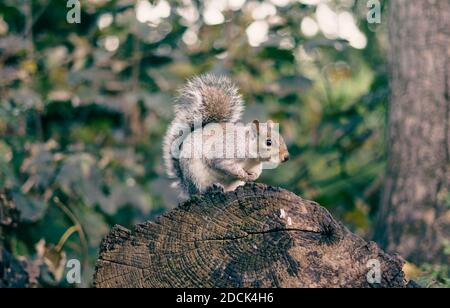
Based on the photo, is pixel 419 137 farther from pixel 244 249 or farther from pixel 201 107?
pixel 244 249

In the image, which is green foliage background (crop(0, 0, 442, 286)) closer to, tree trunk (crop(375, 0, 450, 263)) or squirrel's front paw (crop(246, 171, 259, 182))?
tree trunk (crop(375, 0, 450, 263))

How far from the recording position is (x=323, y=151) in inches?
156

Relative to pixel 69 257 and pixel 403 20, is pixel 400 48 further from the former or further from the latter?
pixel 69 257

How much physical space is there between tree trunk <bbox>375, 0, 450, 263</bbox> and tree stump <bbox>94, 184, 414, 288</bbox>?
1.55 meters

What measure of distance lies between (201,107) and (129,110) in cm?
162

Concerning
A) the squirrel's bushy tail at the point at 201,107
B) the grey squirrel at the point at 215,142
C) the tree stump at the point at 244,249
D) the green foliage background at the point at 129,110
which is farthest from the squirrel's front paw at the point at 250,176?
the green foliage background at the point at 129,110

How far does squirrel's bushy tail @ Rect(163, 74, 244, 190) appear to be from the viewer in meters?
2.45

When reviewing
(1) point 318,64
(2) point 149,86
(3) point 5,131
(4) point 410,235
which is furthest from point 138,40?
(4) point 410,235

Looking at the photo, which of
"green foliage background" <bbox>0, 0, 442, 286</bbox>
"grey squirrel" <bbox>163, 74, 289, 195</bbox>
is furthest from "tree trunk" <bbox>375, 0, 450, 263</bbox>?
"grey squirrel" <bbox>163, 74, 289, 195</bbox>

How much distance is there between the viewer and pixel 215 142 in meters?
2.35

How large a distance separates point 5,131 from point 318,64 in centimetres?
203

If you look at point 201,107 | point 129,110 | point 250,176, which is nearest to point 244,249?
point 250,176

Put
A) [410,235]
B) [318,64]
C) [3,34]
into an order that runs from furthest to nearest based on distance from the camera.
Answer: [318,64]
[3,34]
[410,235]
